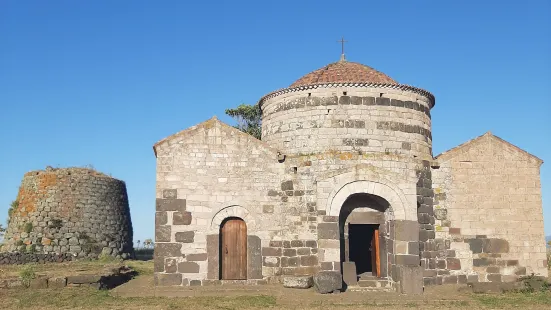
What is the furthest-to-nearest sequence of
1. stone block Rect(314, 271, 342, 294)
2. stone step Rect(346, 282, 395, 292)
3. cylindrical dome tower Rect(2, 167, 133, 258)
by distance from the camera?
cylindrical dome tower Rect(2, 167, 133, 258)
stone step Rect(346, 282, 395, 292)
stone block Rect(314, 271, 342, 294)

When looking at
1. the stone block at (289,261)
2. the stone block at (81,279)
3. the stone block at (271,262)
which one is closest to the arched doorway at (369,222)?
the stone block at (289,261)

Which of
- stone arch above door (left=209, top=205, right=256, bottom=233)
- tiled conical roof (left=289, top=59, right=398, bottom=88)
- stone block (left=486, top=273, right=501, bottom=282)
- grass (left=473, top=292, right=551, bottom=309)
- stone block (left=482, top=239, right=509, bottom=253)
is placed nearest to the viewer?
grass (left=473, top=292, right=551, bottom=309)

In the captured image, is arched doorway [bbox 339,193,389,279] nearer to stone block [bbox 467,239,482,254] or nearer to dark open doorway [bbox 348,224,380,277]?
dark open doorway [bbox 348,224,380,277]

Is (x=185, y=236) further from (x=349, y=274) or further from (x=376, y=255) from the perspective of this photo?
(x=376, y=255)

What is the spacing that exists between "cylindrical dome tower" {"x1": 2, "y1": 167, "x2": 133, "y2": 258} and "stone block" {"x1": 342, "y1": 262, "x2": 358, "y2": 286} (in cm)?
1449

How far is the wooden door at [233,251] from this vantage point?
47.6ft

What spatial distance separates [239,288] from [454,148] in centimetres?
796

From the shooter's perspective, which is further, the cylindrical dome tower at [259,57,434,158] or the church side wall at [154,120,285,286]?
the cylindrical dome tower at [259,57,434,158]

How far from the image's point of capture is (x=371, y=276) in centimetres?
1530

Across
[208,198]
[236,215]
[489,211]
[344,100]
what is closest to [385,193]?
[344,100]

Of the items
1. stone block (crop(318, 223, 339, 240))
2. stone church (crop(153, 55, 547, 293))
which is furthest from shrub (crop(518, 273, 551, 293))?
stone block (crop(318, 223, 339, 240))

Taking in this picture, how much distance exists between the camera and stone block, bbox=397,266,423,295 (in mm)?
13273

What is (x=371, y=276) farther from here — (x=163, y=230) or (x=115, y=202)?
→ (x=115, y=202)

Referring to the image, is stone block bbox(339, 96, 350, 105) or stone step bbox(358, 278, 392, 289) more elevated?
stone block bbox(339, 96, 350, 105)
